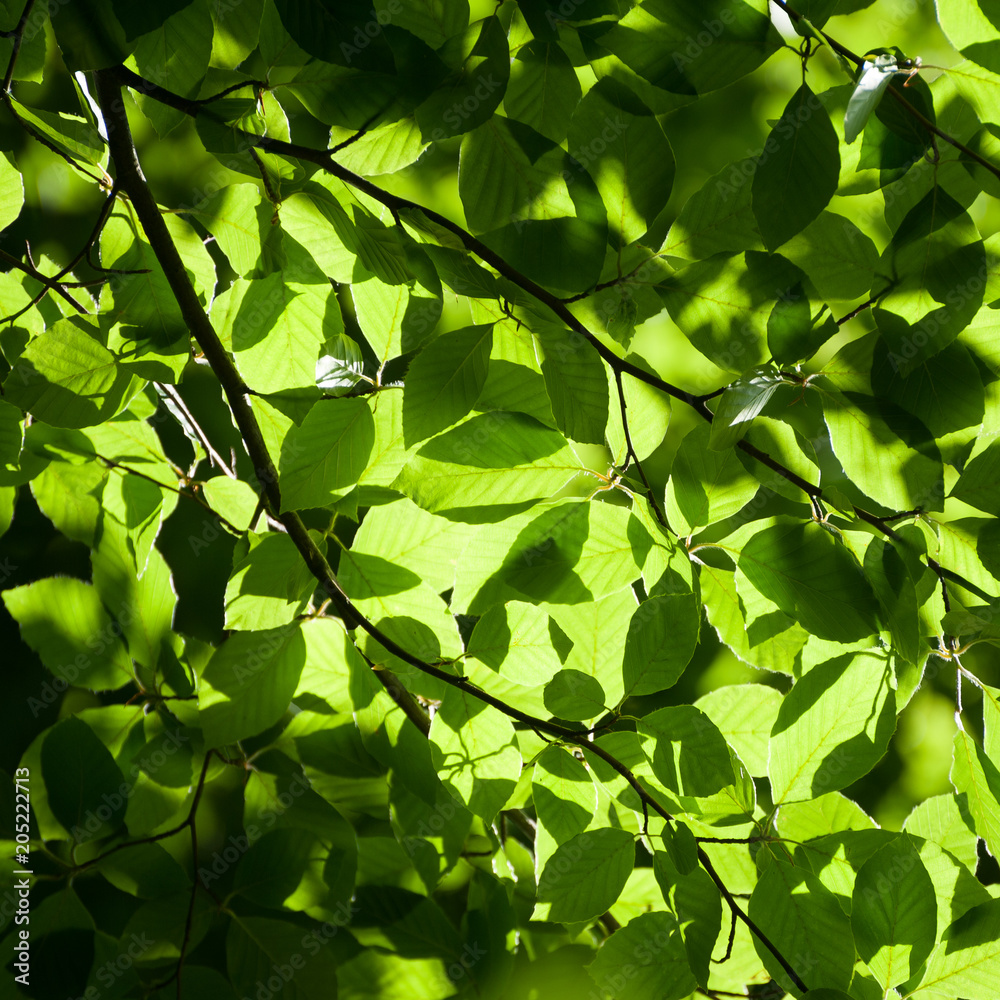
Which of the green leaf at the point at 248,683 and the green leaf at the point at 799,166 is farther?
the green leaf at the point at 248,683

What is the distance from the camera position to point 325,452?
0.51 metres

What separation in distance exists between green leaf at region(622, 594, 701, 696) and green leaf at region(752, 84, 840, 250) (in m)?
0.24

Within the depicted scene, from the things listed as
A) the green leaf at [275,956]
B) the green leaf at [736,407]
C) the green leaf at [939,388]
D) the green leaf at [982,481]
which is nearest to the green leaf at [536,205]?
the green leaf at [736,407]

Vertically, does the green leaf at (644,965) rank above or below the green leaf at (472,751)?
below

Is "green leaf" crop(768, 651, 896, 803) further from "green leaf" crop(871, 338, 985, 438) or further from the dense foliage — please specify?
"green leaf" crop(871, 338, 985, 438)

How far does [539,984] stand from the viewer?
70cm

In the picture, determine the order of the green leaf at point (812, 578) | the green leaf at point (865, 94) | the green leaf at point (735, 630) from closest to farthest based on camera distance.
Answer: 1. the green leaf at point (865, 94)
2. the green leaf at point (812, 578)
3. the green leaf at point (735, 630)

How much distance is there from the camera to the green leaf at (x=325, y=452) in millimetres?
500

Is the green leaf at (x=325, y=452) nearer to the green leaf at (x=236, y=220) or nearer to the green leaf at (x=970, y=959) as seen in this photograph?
the green leaf at (x=236, y=220)

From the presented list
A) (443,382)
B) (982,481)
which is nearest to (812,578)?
(982,481)

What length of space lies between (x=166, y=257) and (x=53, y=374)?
0.12 meters

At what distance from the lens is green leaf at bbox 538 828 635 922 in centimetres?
54

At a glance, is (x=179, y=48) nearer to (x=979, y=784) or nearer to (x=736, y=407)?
(x=736, y=407)

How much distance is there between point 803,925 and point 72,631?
2.04ft
